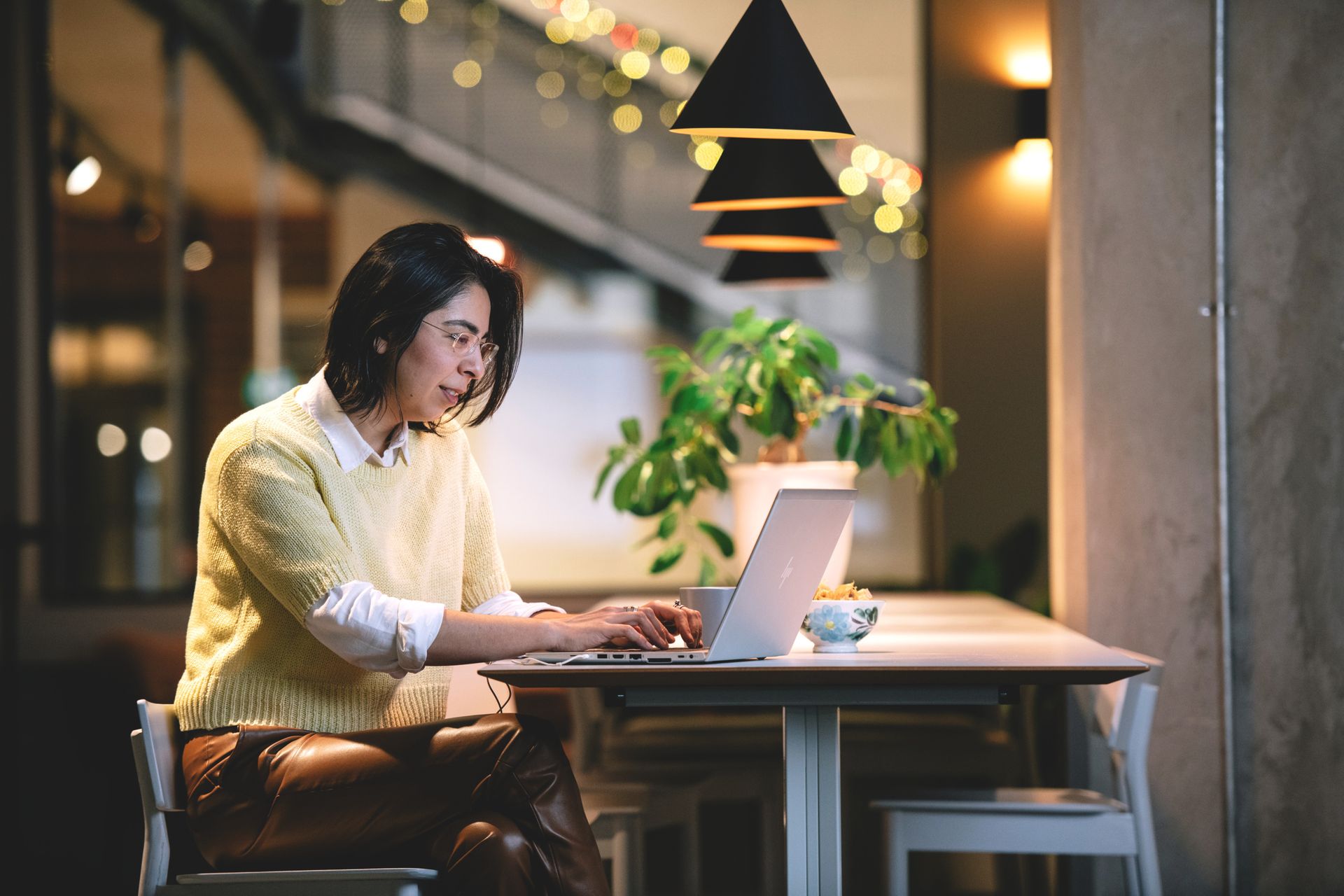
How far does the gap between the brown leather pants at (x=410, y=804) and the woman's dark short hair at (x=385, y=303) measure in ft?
1.77

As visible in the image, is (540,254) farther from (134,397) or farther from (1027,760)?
(1027,760)

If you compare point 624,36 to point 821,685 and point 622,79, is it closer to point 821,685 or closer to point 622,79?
point 622,79

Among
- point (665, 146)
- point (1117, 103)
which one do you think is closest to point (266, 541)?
point (1117, 103)

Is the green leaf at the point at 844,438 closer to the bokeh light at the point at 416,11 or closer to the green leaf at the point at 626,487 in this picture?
the green leaf at the point at 626,487

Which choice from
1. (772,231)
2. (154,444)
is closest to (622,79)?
(772,231)

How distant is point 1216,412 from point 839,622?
1.56m

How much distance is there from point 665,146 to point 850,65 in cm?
67

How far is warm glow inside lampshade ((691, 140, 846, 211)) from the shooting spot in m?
3.22

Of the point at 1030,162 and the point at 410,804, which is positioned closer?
the point at 410,804

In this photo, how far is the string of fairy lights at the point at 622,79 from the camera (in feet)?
16.5

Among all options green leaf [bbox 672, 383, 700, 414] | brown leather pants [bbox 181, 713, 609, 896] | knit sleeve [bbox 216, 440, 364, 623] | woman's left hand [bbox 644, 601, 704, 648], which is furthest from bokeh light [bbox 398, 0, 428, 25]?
brown leather pants [bbox 181, 713, 609, 896]

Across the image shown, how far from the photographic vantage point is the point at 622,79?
5164 millimetres

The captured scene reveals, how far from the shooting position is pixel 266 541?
6.94ft

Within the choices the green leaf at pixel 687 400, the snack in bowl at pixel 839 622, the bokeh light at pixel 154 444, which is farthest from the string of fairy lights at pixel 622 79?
the snack in bowl at pixel 839 622
